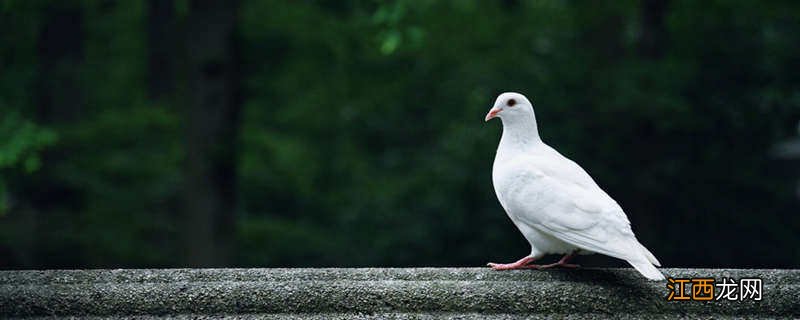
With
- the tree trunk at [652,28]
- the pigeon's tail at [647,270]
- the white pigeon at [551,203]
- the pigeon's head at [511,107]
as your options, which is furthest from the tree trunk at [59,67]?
the pigeon's tail at [647,270]

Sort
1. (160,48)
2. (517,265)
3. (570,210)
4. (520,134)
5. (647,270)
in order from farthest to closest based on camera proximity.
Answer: (160,48)
(520,134)
(517,265)
(570,210)
(647,270)

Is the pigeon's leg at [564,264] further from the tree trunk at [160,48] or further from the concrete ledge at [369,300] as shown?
the tree trunk at [160,48]

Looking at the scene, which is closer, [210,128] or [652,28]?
[210,128]

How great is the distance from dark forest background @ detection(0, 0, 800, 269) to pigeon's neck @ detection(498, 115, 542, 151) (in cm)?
509

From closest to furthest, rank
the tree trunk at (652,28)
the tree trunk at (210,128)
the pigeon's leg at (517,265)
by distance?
1. the pigeon's leg at (517,265)
2. the tree trunk at (210,128)
3. the tree trunk at (652,28)

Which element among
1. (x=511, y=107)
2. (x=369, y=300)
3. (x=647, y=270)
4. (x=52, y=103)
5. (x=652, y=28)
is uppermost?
(x=652, y=28)

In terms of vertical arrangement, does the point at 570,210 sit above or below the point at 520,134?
below

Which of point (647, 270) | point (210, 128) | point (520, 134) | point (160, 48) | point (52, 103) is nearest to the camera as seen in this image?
point (647, 270)

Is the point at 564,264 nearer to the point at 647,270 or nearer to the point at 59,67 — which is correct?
the point at 647,270

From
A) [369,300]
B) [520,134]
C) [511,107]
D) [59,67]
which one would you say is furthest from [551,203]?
[59,67]

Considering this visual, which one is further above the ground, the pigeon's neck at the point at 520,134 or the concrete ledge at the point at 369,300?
the pigeon's neck at the point at 520,134

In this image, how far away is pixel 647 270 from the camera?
347 centimetres

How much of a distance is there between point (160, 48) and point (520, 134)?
11.4 meters

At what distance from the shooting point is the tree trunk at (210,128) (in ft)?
32.1
